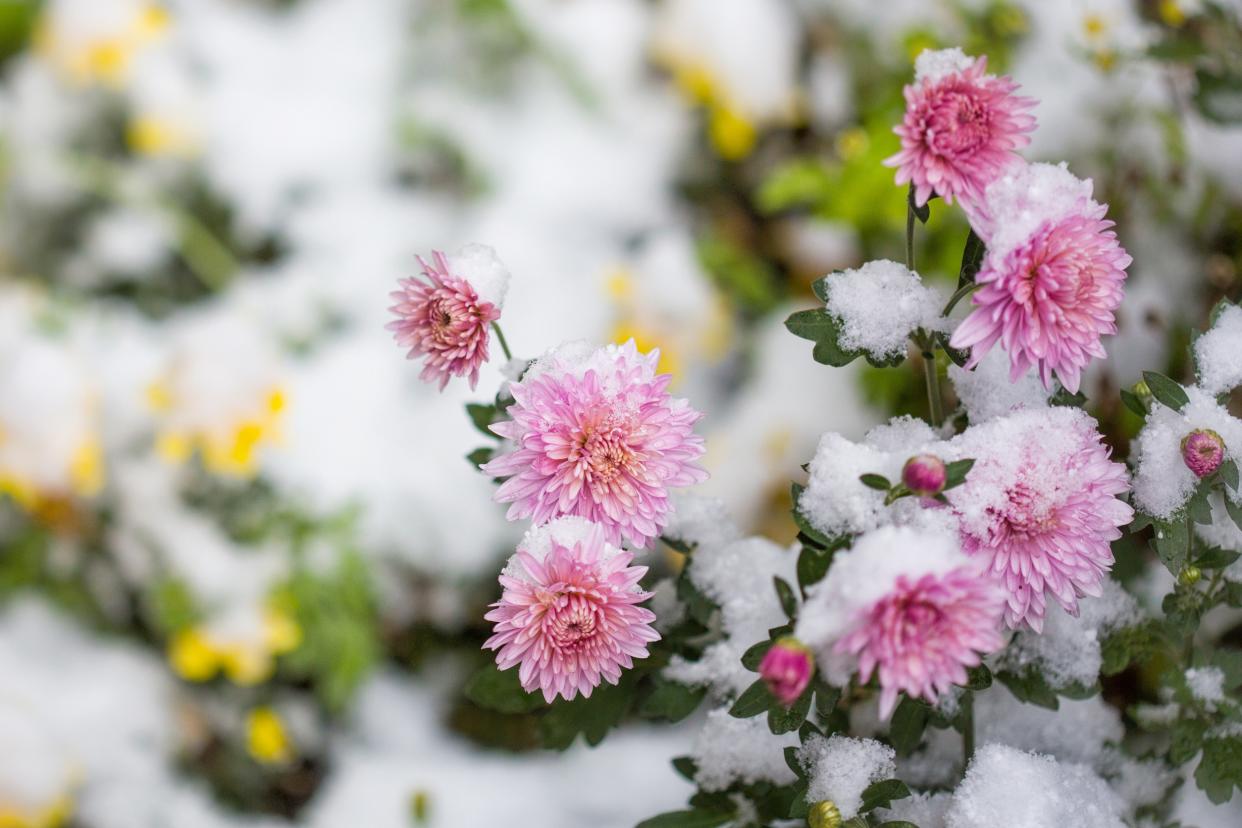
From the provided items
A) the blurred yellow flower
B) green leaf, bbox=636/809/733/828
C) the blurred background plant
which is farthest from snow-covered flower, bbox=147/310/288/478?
green leaf, bbox=636/809/733/828

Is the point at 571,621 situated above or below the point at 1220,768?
above

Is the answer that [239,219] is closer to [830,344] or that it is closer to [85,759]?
[85,759]

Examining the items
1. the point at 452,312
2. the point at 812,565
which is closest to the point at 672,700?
the point at 812,565

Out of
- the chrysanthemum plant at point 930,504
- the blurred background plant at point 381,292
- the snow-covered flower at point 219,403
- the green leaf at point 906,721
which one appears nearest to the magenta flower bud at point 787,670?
the chrysanthemum plant at point 930,504

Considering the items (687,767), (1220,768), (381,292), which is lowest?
(1220,768)

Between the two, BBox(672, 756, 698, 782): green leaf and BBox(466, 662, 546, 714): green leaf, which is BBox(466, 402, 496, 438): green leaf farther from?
BBox(672, 756, 698, 782): green leaf

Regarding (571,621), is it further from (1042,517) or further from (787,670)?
(1042,517)

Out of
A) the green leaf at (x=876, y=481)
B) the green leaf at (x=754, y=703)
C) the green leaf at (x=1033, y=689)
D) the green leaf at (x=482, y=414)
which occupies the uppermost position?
the green leaf at (x=482, y=414)

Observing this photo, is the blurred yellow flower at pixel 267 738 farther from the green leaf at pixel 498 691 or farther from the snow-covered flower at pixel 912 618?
the snow-covered flower at pixel 912 618
